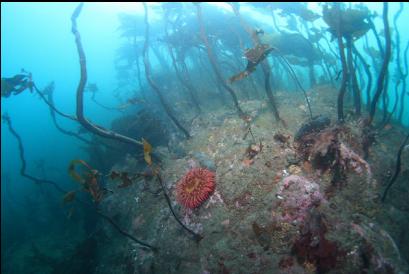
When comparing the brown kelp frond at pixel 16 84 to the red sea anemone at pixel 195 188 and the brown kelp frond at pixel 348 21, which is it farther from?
the brown kelp frond at pixel 348 21

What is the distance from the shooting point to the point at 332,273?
3.97 m

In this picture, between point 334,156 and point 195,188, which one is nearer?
point 334,156

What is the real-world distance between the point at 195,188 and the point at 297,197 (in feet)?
8.06

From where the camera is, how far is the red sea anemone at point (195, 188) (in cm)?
631

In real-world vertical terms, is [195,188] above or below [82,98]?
below

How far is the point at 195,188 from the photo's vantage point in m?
6.43

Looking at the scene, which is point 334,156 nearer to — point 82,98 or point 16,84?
point 82,98

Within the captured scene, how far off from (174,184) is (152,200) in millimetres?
964

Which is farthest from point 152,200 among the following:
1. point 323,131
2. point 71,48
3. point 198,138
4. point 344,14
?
→ point 71,48

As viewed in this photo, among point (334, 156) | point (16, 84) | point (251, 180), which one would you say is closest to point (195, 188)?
point (251, 180)

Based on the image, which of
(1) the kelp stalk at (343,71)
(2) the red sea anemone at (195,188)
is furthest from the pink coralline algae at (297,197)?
(1) the kelp stalk at (343,71)

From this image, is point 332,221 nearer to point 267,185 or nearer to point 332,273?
point 332,273

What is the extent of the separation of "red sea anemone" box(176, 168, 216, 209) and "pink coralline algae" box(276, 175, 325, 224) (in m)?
1.78

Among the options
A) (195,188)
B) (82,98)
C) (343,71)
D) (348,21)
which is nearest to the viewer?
(195,188)
